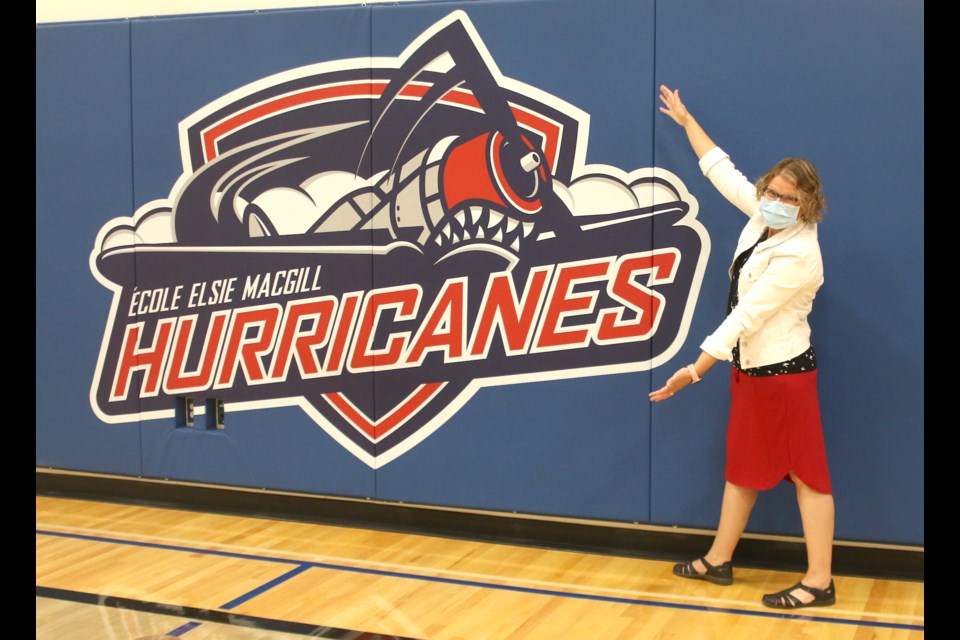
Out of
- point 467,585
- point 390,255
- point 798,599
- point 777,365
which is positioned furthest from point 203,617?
point 777,365

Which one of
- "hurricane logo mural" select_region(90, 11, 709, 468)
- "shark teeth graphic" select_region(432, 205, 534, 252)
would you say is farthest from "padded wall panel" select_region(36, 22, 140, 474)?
"shark teeth graphic" select_region(432, 205, 534, 252)

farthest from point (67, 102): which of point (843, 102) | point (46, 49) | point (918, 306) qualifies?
point (918, 306)

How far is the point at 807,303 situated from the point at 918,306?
446mm

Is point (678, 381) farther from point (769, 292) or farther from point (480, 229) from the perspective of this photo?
point (480, 229)

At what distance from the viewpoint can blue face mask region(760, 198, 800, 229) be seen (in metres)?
3.25

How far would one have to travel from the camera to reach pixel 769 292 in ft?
10.7

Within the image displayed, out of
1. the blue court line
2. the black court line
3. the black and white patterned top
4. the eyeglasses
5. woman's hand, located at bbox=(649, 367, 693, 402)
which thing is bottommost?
the black court line

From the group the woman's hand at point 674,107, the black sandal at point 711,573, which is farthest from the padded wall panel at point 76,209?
the black sandal at point 711,573

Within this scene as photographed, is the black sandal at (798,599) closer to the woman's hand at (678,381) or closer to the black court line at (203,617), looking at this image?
the woman's hand at (678,381)

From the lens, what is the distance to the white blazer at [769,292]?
3.25 meters

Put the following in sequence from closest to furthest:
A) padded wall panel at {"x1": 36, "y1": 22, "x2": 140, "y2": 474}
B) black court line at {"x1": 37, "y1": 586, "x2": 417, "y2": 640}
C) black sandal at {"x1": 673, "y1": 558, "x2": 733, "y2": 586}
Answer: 1. black court line at {"x1": 37, "y1": 586, "x2": 417, "y2": 640}
2. black sandal at {"x1": 673, "y1": 558, "x2": 733, "y2": 586}
3. padded wall panel at {"x1": 36, "y1": 22, "x2": 140, "y2": 474}

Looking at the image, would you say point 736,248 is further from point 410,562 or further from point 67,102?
point 67,102

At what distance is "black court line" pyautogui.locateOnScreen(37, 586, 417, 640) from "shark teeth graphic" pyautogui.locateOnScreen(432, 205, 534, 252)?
1593 millimetres

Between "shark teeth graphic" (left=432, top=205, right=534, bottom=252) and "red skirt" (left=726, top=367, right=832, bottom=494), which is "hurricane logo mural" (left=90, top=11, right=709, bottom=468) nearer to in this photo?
"shark teeth graphic" (left=432, top=205, right=534, bottom=252)
